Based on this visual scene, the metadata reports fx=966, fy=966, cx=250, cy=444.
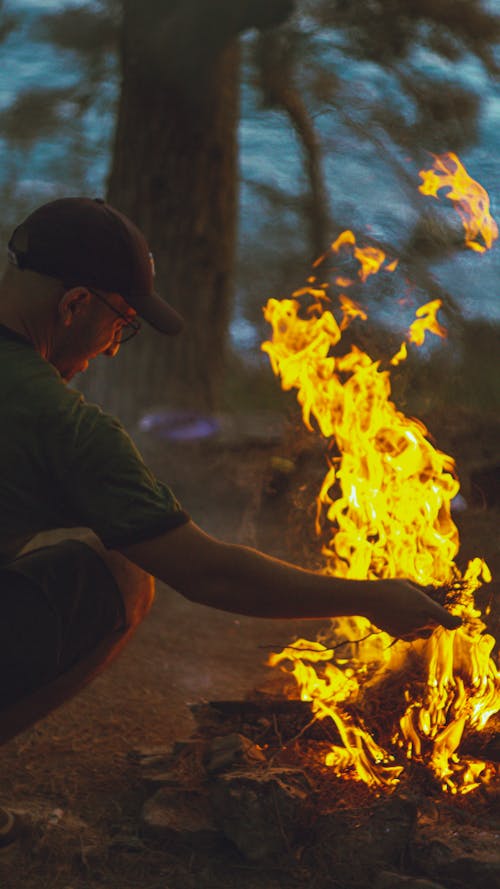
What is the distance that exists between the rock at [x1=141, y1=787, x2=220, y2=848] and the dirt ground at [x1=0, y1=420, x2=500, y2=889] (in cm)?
4

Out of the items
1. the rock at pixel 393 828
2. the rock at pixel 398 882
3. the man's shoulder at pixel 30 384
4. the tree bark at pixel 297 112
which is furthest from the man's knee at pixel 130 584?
the tree bark at pixel 297 112

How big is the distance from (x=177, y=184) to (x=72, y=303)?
5.27 m

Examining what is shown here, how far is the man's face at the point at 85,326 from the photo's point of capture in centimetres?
286

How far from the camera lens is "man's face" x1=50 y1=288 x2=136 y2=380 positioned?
286cm

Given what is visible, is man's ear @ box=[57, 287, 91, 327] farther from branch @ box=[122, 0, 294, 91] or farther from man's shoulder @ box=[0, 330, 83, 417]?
branch @ box=[122, 0, 294, 91]

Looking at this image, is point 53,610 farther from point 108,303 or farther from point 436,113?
point 436,113

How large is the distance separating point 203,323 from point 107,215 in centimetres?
530

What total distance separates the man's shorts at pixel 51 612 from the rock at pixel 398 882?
1.10m

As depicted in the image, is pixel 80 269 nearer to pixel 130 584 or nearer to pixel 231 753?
pixel 130 584

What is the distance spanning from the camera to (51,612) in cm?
291

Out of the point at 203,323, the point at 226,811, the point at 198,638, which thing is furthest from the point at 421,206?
the point at 226,811

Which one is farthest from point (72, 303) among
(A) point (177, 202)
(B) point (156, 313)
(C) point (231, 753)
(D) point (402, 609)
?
Result: (A) point (177, 202)

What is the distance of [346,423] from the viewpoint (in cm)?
438

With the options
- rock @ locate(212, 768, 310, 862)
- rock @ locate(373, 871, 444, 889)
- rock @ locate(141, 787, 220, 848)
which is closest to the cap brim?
rock @ locate(212, 768, 310, 862)
